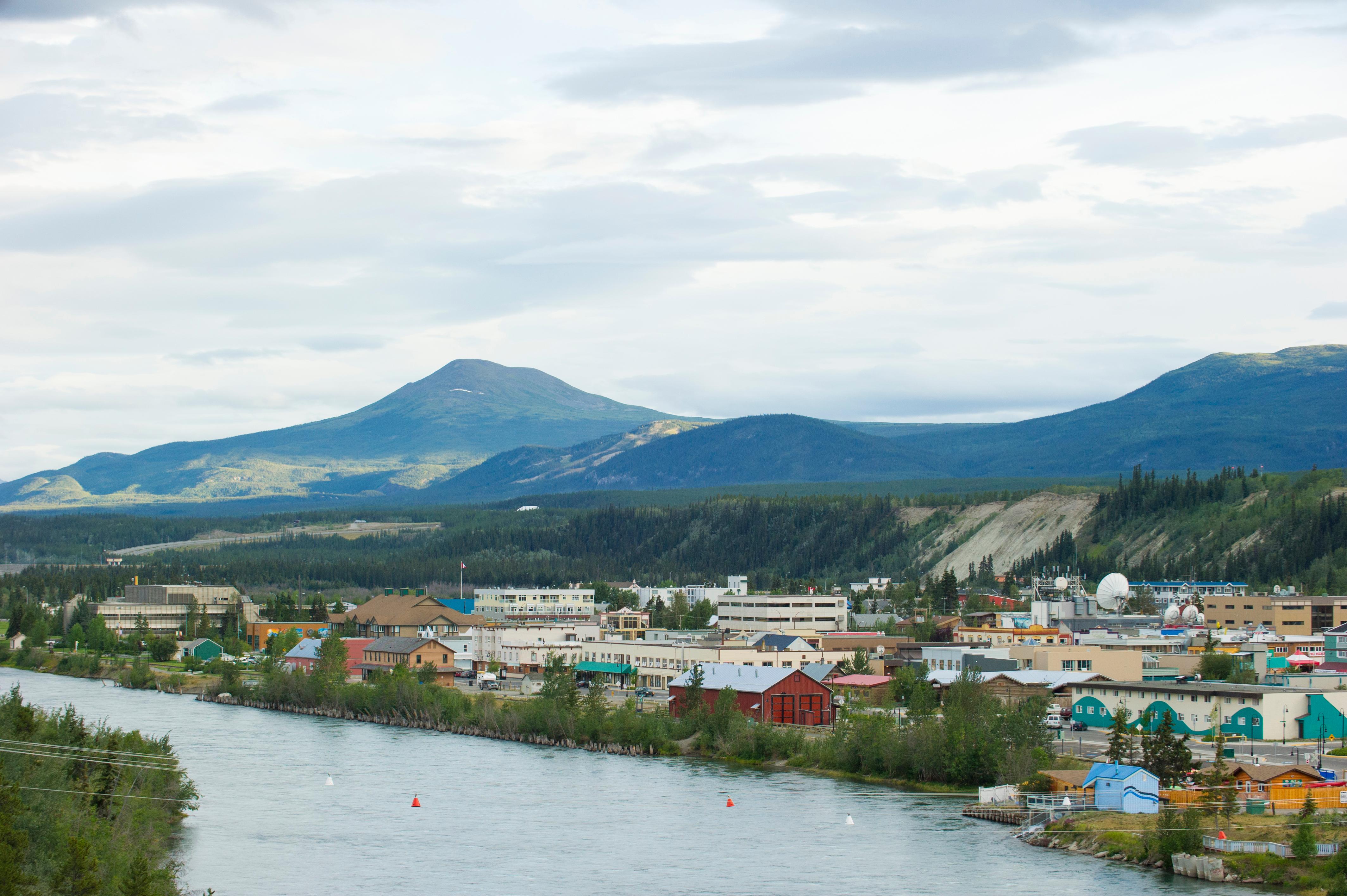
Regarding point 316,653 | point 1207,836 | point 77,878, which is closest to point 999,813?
point 1207,836

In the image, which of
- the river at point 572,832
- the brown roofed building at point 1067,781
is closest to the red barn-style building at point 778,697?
the river at point 572,832

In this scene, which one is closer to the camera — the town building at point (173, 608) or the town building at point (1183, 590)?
the town building at point (1183, 590)

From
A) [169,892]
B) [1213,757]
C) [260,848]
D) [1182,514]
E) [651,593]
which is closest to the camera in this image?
[169,892]

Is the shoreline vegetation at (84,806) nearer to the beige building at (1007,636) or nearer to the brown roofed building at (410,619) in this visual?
the beige building at (1007,636)

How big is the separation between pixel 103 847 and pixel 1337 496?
133 m

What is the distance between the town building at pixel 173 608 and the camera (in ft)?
399

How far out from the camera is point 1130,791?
46.8 metres

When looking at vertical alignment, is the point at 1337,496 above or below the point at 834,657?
above

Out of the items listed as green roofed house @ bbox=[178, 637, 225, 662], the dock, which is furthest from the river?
green roofed house @ bbox=[178, 637, 225, 662]

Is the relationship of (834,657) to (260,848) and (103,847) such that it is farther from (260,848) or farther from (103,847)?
(103,847)

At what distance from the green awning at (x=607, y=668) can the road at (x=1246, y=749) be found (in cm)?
2987

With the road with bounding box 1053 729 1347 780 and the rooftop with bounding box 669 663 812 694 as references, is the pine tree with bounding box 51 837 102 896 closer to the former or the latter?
the road with bounding box 1053 729 1347 780

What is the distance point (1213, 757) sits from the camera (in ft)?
181

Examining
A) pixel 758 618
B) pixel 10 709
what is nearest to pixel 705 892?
pixel 10 709
